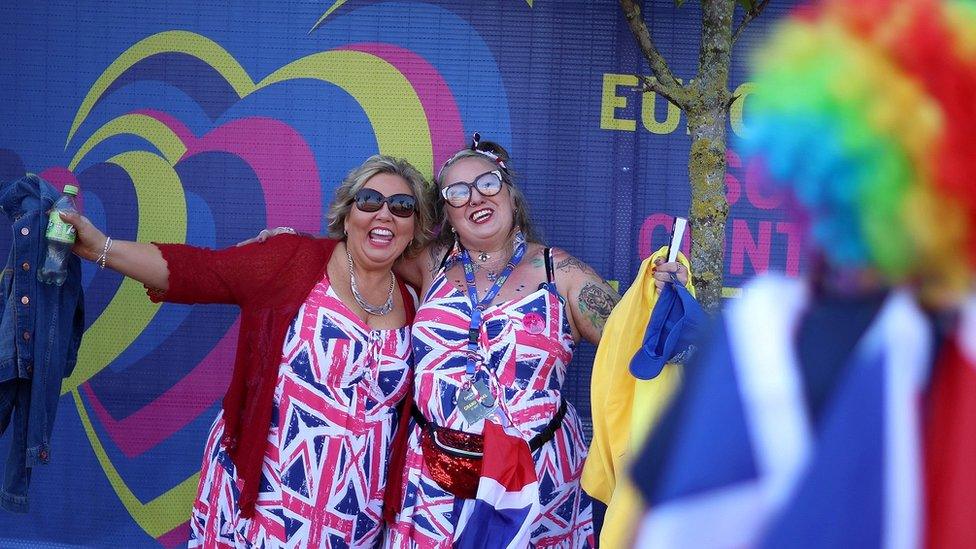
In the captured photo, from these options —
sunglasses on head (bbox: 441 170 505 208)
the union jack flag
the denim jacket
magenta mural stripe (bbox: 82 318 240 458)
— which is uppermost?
sunglasses on head (bbox: 441 170 505 208)

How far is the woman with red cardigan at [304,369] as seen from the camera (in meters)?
3.17

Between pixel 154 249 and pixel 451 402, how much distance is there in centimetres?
108

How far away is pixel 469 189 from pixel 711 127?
92 cm

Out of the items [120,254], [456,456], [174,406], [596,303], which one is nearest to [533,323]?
[596,303]

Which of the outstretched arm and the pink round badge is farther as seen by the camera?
the pink round badge

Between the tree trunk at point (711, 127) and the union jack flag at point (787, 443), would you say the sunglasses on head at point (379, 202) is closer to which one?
the tree trunk at point (711, 127)

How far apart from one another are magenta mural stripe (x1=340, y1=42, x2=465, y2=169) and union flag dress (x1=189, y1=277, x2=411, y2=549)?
1.08 meters

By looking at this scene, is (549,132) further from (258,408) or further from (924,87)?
(924,87)

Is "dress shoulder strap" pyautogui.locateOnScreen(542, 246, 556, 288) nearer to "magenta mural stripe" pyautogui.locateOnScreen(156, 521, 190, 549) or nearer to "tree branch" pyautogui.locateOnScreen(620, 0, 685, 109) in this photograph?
"tree branch" pyautogui.locateOnScreen(620, 0, 685, 109)

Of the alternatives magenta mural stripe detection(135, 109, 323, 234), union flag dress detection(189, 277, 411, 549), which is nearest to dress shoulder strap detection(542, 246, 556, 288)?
union flag dress detection(189, 277, 411, 549)

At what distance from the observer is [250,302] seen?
10.7 ft

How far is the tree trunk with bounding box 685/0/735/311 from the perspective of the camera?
266 cm

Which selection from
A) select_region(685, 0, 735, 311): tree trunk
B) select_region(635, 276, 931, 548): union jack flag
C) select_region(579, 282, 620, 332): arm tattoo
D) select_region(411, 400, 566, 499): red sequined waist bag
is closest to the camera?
select_region(635, 276, 931, 548): union jack flag

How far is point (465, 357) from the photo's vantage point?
125 inches
